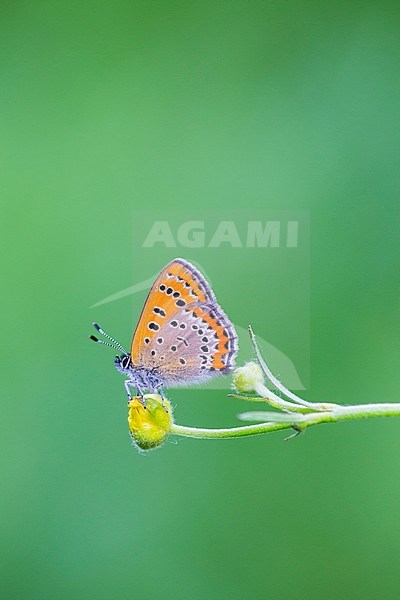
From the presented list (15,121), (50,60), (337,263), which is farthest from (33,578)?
(50,60)

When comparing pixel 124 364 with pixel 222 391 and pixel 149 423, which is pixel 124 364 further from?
pixel 222 391

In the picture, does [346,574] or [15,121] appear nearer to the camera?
[346,574]

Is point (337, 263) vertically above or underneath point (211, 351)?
above

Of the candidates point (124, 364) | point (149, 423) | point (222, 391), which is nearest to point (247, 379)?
point (149, 423)

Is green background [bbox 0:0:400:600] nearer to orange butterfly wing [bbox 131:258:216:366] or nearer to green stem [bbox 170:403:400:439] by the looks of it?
orange butterfly wing [bbox 131:258:216:366]

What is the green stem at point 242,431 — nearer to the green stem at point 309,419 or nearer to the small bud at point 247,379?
the green stem at point 309,419

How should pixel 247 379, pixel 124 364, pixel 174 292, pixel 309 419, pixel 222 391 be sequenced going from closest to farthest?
pixel 309 419
pixel 247 379
pixel 174 292
pixel 124 364
pixel 222 391

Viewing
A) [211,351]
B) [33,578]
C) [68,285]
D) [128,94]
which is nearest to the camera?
[211,351]

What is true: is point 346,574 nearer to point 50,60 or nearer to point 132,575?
point 132,575
